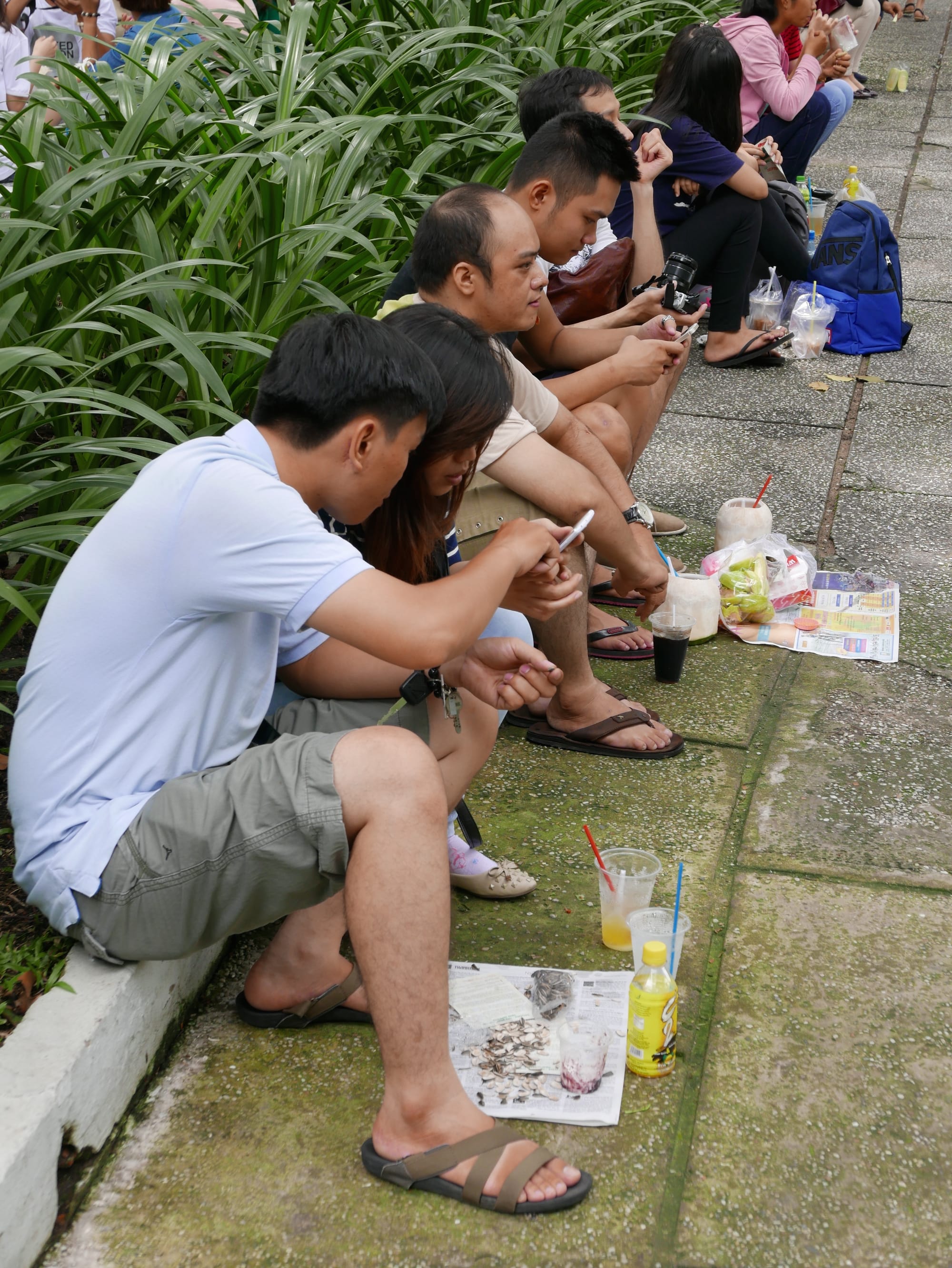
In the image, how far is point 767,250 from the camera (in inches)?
218

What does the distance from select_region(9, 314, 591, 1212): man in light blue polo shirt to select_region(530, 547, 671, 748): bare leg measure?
3.23ft

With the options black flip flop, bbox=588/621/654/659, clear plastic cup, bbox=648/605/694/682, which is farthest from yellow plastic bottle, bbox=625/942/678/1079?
black flip flop, bbox=588/621/654/659

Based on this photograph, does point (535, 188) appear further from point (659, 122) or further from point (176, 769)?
point (176, 769)

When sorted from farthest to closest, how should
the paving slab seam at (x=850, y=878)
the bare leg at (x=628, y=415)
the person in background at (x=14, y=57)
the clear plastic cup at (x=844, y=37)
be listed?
the clear plastic cup at (x=844, y=37)
the person in background at (x=14, y=57)
the bare leg at (x=628, y=415)
the paving slab seam at (x=850, y=878)

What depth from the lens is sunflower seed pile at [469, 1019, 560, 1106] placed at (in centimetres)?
205

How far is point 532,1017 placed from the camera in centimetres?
221

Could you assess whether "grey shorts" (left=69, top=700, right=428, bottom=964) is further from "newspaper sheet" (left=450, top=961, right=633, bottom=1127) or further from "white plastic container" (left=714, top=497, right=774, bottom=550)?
"white plastic container" (left=714, top=497, right=774, bottom=550)

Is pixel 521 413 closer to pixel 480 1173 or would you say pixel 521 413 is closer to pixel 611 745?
pixel 611 745

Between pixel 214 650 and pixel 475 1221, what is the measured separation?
0.88 meters

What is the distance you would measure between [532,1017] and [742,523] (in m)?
1.94

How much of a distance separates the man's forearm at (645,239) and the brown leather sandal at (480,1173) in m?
3.21

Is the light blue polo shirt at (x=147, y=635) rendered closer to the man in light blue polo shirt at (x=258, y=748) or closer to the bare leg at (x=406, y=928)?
the man in light blue polo shirt at (x=258, y=748)

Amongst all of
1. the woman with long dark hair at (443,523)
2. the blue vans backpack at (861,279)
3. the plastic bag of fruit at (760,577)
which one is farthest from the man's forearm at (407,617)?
the blue vans backpack at (861,279)

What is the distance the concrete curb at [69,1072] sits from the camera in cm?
169
